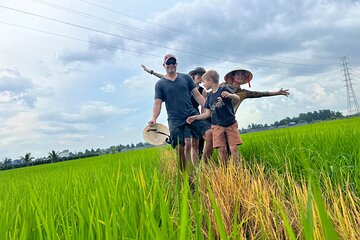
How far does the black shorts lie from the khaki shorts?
0.93ft

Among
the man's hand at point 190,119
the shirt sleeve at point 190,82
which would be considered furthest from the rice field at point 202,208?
the shirt sleeve at point 190,82

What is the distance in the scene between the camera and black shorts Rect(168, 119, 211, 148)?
381 centimetres

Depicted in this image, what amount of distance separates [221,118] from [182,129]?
0.50m

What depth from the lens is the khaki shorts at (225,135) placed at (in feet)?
11.7

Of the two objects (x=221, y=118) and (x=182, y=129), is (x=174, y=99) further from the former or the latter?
(x=221, y=118)

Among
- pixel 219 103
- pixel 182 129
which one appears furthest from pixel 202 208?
pixel 182 129

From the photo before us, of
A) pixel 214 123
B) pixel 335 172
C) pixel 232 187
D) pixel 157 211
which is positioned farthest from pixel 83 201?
pixel 214 123

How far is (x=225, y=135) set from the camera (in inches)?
145

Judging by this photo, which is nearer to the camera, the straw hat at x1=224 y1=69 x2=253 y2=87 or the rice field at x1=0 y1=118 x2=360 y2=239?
the rice field at x1=0 y1=118 x2=360 y2=239

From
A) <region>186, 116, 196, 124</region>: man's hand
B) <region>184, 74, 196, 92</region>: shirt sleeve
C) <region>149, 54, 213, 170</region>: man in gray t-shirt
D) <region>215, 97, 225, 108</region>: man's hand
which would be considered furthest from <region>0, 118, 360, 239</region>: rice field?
<region>184, 74, 196, 92</region>: shirt sleeve

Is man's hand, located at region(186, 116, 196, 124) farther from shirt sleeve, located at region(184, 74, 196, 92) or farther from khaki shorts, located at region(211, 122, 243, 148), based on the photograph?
shirt sleeve, located at region(184, 74, 196, 92)

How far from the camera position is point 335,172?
2.36 meters

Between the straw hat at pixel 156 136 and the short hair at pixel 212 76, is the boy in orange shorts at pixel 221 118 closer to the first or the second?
the short hair at pixel 212 76

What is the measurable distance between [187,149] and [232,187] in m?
1.81
